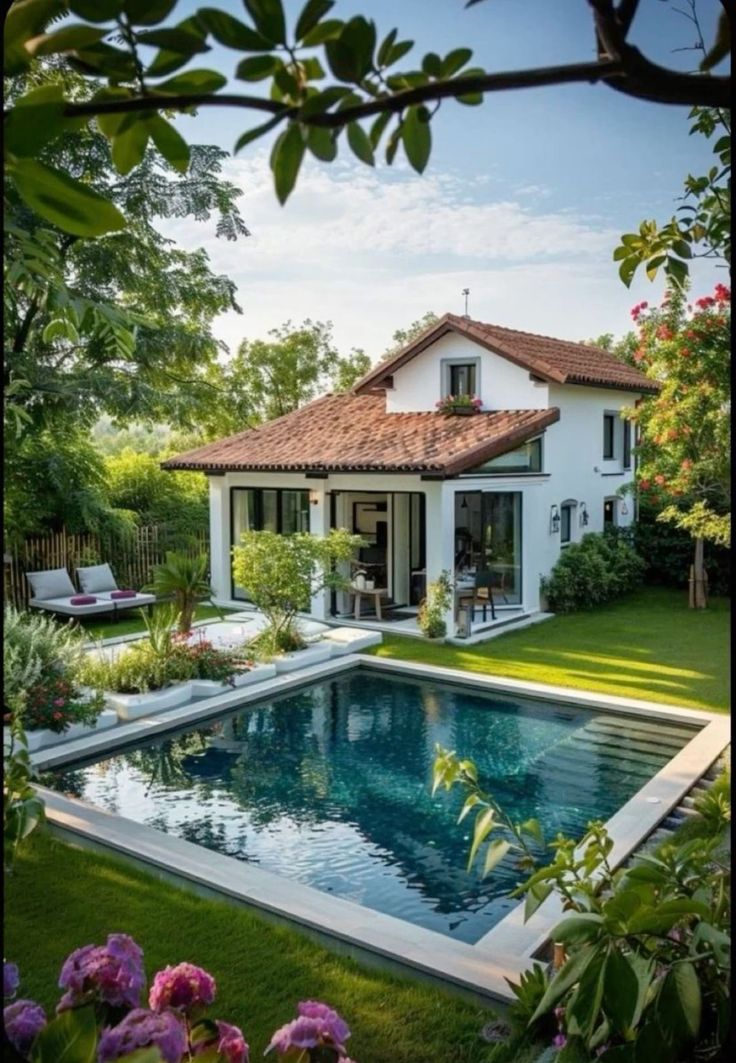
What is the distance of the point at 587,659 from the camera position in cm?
1460

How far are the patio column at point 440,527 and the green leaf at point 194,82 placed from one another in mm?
15830

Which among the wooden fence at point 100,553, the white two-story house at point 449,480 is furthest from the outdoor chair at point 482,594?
the wooden fence at point 100,553

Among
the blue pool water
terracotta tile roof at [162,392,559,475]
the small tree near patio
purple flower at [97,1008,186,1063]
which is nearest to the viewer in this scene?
purple flower at [97,1008,186,1063]

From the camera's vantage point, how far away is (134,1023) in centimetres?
134

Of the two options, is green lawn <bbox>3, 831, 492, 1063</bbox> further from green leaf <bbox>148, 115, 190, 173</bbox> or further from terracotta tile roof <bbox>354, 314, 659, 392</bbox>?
terracotta tile roof <bbox>354, 314, 659, 392</bbox>

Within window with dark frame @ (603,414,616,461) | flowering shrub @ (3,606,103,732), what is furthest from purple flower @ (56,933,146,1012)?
window with dark frame @ (603,414,616,461)

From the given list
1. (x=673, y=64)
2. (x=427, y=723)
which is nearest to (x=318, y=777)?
(x=427, y=723)

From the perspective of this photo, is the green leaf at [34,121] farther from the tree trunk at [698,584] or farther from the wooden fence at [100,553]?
the tree trunk at [698,584]

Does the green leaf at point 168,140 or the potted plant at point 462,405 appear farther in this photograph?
the potted plant at point 462,405

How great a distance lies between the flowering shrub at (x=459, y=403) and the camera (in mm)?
20125

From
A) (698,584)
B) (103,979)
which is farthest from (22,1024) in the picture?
(698,584)

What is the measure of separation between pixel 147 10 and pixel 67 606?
16808mm

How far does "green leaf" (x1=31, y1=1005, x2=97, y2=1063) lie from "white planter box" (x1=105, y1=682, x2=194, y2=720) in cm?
1028

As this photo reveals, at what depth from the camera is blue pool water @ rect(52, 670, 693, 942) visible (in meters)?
7.24
